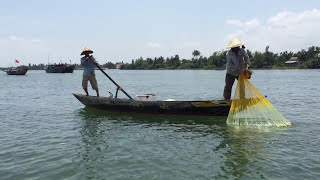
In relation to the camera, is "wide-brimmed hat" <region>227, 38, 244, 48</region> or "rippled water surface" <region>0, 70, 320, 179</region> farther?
"wide-brimmed hat" <region>227, 38, 244, 48</region>

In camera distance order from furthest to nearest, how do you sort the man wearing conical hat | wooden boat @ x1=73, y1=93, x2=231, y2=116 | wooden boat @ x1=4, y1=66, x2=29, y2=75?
wooden boat @ x1=4, y1=66, x2=29, y2=75 < wooden boat @ x1=73, y1=93, x2=231, y2=116 < the man wearing conical hat

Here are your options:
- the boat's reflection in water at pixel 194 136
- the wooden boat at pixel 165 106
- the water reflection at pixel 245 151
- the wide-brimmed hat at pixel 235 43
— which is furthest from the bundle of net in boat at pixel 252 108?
the wide-brimmed hat at pixel 235 43

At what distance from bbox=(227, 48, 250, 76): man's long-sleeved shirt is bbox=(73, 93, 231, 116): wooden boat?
1.10 meters

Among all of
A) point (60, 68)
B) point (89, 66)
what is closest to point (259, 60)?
point (60, 68)

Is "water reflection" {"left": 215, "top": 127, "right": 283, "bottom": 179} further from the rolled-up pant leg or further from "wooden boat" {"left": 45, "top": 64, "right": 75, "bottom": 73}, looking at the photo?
"wooden boat" {"left": 45, "top": 64, "right": 75, "bottom": 73}

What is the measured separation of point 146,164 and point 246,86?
4365mm

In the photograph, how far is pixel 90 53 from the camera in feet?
39.7

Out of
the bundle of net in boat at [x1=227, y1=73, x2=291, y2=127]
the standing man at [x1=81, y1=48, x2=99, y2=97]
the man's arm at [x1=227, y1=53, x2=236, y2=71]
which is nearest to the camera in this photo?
the bundle of net in boat at [x1=227, y1=73, x2=291, y2=127]

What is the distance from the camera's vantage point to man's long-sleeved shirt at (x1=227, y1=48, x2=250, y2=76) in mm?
9664

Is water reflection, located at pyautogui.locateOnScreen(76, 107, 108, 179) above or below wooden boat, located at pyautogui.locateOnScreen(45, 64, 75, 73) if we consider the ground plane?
below

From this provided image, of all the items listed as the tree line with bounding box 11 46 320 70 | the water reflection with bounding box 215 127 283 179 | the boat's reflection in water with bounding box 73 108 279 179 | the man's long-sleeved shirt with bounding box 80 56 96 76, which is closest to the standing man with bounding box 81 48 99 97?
the man's long-sleeved shirt with bounding box 80 56 96 76

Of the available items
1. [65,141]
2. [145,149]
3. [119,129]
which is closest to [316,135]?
[145,149]

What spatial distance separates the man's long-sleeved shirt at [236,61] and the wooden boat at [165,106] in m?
1.10

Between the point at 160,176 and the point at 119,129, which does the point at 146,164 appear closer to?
the point at 160,176
